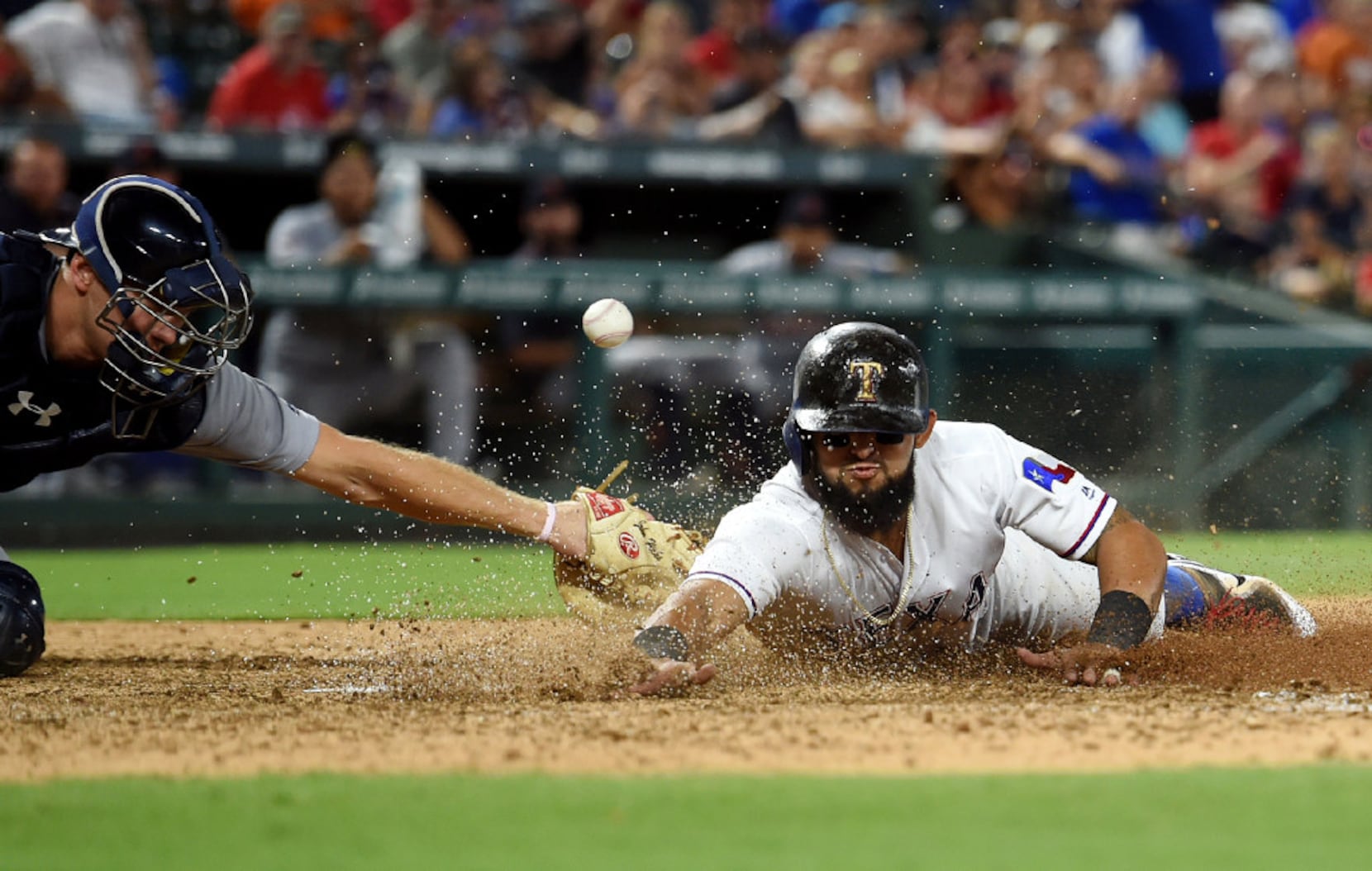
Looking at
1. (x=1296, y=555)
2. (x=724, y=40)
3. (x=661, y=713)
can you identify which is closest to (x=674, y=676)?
(x=661, y=713)

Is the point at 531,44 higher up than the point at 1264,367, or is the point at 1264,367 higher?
the point at 531,44

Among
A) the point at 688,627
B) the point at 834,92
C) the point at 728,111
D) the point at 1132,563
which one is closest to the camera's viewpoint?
the point at 688,627

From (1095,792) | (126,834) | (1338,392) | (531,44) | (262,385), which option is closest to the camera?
(126,834)

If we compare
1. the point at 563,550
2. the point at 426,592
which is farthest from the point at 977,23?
the point at 563,550

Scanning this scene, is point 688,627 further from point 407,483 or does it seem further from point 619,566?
point 407,483

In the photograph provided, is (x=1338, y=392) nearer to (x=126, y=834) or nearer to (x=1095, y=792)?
(x=1095, y=792)
